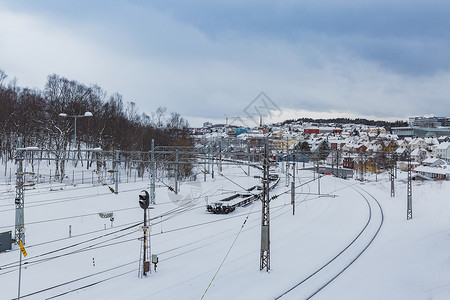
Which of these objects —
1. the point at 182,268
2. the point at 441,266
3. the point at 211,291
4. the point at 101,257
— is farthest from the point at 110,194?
the point at 441,266

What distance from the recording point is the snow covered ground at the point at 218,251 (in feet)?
40.2

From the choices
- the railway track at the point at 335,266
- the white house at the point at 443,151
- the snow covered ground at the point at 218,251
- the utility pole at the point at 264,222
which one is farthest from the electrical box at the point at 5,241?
the white house at the point at 443,151

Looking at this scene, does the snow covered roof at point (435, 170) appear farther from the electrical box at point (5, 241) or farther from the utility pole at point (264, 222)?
the electrical box at point (5, 241)

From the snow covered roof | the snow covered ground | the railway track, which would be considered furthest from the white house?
the railway track

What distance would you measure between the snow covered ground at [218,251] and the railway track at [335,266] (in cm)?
8

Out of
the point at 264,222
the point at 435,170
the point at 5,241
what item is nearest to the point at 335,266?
the point at 264,222

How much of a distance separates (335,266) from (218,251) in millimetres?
5889

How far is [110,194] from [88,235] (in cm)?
898

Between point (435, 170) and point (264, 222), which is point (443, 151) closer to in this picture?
point (435, 170)

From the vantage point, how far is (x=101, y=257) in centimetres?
1577

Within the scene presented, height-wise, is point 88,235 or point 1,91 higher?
point 1,91

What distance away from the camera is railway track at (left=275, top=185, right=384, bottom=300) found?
12242 millimetres

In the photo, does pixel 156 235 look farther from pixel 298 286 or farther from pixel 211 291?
pixel 298 286

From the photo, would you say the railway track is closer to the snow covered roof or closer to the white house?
the snow covered roof
